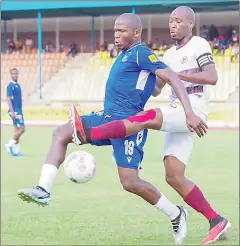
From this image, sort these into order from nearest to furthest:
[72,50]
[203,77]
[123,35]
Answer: [123,35], [203,77], [72,50]

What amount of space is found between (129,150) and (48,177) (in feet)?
3.05

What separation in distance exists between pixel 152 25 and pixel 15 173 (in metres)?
31.1

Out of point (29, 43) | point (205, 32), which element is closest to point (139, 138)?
point (205, 32)

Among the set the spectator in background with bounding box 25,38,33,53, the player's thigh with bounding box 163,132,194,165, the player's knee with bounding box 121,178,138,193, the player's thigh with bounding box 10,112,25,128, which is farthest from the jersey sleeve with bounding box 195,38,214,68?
the spectator in background with bounding box 25,38,33,53

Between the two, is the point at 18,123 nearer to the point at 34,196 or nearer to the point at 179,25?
the point at 179,25

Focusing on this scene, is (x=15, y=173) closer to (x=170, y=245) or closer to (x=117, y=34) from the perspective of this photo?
(x=170, y=245)

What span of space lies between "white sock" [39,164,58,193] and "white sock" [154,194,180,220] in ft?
4.87

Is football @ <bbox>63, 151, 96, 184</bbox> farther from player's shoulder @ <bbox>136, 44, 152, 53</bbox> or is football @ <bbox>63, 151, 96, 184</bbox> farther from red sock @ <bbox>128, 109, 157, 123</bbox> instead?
player's shoulder @ <bbox>136, 44, 152, 53</bbox>

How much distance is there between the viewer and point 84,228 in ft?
31.0

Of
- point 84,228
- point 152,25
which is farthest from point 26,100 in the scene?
point 84,228

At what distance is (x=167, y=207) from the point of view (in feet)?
27.3

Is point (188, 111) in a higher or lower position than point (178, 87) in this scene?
lower

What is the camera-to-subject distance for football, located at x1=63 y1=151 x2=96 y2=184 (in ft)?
Result: 23.4

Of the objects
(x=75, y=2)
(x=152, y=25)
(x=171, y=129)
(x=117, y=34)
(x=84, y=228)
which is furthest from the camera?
(x=152, y=25)
